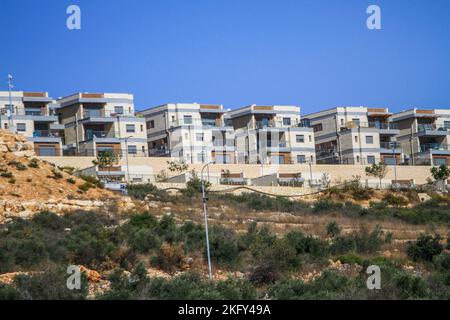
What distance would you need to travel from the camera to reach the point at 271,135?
9362cm

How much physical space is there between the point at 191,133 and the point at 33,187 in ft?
131

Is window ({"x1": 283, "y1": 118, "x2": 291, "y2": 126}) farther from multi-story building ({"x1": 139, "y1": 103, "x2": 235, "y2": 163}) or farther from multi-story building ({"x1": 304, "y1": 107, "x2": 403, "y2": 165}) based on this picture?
multi-story building ({"x1": 139, "y1": 103, "x2": 235, "y2": 163})

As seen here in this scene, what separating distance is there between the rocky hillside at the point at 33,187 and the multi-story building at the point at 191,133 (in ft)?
95.7

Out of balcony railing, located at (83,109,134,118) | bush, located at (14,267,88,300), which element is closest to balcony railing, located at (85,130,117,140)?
balcony railing, located at (83,109,134,118)

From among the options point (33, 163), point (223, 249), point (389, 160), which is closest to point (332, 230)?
point (223, 249)

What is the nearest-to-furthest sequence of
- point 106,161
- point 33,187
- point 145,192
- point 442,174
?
point 33,187
point 145,192
point 106,161
point 442,174

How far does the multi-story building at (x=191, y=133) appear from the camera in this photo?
3479 inches

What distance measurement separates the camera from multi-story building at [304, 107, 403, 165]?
9594 cm

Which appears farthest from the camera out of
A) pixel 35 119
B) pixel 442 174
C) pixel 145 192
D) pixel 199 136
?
pixel 199 136

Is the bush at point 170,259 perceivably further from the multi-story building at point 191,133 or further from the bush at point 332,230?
the multi-story building at point 191,133

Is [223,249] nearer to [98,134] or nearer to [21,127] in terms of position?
[21,127]

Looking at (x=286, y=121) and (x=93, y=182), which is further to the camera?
(x=286, y=121)

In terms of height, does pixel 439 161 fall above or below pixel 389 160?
below

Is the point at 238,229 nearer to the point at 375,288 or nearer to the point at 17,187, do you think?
the point at 17,187
